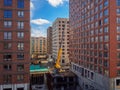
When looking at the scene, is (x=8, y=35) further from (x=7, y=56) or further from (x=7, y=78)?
(x=7, y=78)

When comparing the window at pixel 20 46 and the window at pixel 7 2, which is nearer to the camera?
the window at pixel 7 2

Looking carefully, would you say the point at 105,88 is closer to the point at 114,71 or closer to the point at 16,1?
the point at 114,71

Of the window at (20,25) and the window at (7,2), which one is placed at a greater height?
the window at (7,2)

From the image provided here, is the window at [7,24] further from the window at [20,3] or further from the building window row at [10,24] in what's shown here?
the window at [20,3]

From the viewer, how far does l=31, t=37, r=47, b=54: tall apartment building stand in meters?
185

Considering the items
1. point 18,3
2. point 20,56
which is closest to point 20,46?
point 20,56

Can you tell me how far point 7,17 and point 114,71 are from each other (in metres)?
35.1

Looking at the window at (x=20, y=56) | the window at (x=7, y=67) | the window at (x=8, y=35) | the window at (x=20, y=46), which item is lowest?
the window at (x=7, y=67)

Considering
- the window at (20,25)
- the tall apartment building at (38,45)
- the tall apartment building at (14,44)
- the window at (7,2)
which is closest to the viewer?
the tall apartment building at (14,44)

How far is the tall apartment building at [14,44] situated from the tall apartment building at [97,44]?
23791mm

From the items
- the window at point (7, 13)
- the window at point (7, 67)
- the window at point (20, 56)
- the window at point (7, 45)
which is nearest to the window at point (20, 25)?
the window at point (7, 13)

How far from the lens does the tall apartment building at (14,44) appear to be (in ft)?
141

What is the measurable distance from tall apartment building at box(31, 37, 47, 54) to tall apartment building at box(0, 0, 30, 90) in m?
140

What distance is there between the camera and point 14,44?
43688mm
